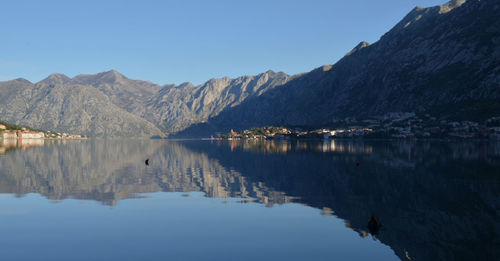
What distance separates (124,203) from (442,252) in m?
36.5

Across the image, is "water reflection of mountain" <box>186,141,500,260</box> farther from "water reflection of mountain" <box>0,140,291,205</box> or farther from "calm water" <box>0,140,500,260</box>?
"water reflection of mountain" <box>0,140,291,205</box>

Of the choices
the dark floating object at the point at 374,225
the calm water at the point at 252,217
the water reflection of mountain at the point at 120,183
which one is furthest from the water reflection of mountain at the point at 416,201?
the water reflection of mountain at the point at 120,183

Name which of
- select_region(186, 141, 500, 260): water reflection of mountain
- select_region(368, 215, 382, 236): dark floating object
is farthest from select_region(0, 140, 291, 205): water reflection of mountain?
select_region(368, 215, 382, 236): dark floating object

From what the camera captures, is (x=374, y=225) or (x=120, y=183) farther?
(x=120, y=183)

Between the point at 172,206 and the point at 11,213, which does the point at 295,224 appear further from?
the point at 11,213

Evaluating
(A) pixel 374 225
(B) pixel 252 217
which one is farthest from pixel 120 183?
(A) pixel 374 225

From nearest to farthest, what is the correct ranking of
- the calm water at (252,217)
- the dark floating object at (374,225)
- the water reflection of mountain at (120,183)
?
the calm water at (252,217) → the dark floating object at (374,225) → the water reflection of mountain at (120,183)

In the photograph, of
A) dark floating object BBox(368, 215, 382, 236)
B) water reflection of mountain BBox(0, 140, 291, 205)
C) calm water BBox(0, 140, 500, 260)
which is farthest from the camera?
water reflection of mountain BBox(0, 140, 291, 205)

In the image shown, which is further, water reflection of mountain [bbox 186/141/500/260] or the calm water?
water reflection of mountain [bbox 186/141/500/260]

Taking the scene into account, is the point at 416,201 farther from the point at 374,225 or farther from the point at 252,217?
the point at 252,217

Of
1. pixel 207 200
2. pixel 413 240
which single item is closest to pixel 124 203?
pixel 207 200

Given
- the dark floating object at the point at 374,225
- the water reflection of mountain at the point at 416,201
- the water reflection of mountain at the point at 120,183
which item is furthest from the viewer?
the water reflection of mountain at the point at 120,183

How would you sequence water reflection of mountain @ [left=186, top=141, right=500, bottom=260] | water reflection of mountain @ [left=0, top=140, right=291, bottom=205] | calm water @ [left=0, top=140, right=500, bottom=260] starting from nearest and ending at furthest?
calm water @ [left=0, top=140, right=500, bottom=260] < water reflection of mountain @ [left=186, top=141, right=500, bottom=260] < water reflection of mountain @ [left=0, top=140, right=291, bottom=205]

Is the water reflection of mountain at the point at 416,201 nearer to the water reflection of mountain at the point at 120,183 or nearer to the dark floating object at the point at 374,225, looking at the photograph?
the dark floating object at the point at 374,225
